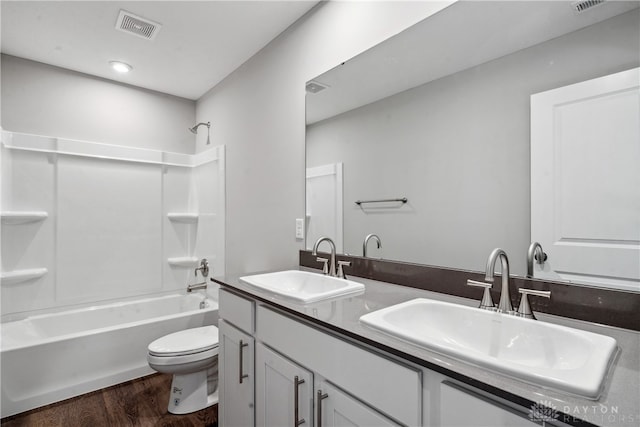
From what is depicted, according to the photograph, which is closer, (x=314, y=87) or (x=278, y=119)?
(x=314, y=87)

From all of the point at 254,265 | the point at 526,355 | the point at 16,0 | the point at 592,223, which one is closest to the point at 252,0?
the point at 16,0

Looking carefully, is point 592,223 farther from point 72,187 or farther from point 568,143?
point 72,187

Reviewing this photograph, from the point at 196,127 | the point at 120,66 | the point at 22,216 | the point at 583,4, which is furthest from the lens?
the point at 196,127

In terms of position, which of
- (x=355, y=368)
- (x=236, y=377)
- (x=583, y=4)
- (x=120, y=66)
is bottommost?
(x=236, y=377)

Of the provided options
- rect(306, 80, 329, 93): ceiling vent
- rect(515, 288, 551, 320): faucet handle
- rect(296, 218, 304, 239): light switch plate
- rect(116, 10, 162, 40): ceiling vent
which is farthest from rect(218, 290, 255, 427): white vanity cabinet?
rect(116, 10, 162, 40): ceiling vent

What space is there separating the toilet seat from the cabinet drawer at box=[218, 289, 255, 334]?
1.63 ft

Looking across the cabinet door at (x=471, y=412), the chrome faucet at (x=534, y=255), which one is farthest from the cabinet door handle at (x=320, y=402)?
the chrome faucet at (x=534, y=255)

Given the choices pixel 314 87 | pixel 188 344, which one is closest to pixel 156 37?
pixel 314 87

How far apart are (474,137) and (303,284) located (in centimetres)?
106

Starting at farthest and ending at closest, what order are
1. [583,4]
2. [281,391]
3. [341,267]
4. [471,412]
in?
[341,267], [281,391], [583,4], [471,412]

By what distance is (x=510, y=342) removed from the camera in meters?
0.91

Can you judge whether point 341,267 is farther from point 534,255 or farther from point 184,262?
point 184,262

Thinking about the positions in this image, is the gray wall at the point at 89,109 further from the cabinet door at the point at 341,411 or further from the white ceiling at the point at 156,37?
the cabinet door at the point at 341,411

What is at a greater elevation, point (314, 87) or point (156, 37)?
point (156, 37)
